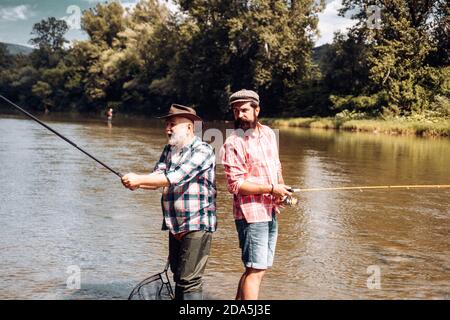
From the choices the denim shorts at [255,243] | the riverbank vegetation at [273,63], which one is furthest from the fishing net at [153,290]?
the riverbank vegetation at [273,63]

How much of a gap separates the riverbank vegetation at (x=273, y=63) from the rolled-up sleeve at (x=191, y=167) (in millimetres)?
32282

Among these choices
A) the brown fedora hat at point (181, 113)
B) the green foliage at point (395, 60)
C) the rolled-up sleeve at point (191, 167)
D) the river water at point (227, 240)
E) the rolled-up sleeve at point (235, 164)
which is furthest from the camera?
the green foliage at point (395, 60)

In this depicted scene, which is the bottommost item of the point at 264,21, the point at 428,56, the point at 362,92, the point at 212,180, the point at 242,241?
the point at 242,241

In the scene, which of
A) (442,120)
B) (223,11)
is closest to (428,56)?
(442,120)

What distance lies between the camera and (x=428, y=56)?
47719 millimetres

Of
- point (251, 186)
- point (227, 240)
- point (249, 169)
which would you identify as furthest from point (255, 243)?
point (227, 240)

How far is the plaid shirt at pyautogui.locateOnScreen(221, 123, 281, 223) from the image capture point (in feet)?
13.7

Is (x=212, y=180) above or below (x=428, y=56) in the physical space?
below

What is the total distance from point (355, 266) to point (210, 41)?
180 feet

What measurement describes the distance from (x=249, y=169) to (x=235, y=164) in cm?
13

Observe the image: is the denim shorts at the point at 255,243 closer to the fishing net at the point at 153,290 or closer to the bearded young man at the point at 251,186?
the bearded young man at the point at 251,186

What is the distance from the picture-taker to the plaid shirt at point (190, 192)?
3.93m

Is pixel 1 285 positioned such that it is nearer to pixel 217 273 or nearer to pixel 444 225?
pixel 217 273

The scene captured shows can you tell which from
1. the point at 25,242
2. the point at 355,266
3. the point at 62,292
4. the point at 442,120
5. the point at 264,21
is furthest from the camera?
the point at 264,21
